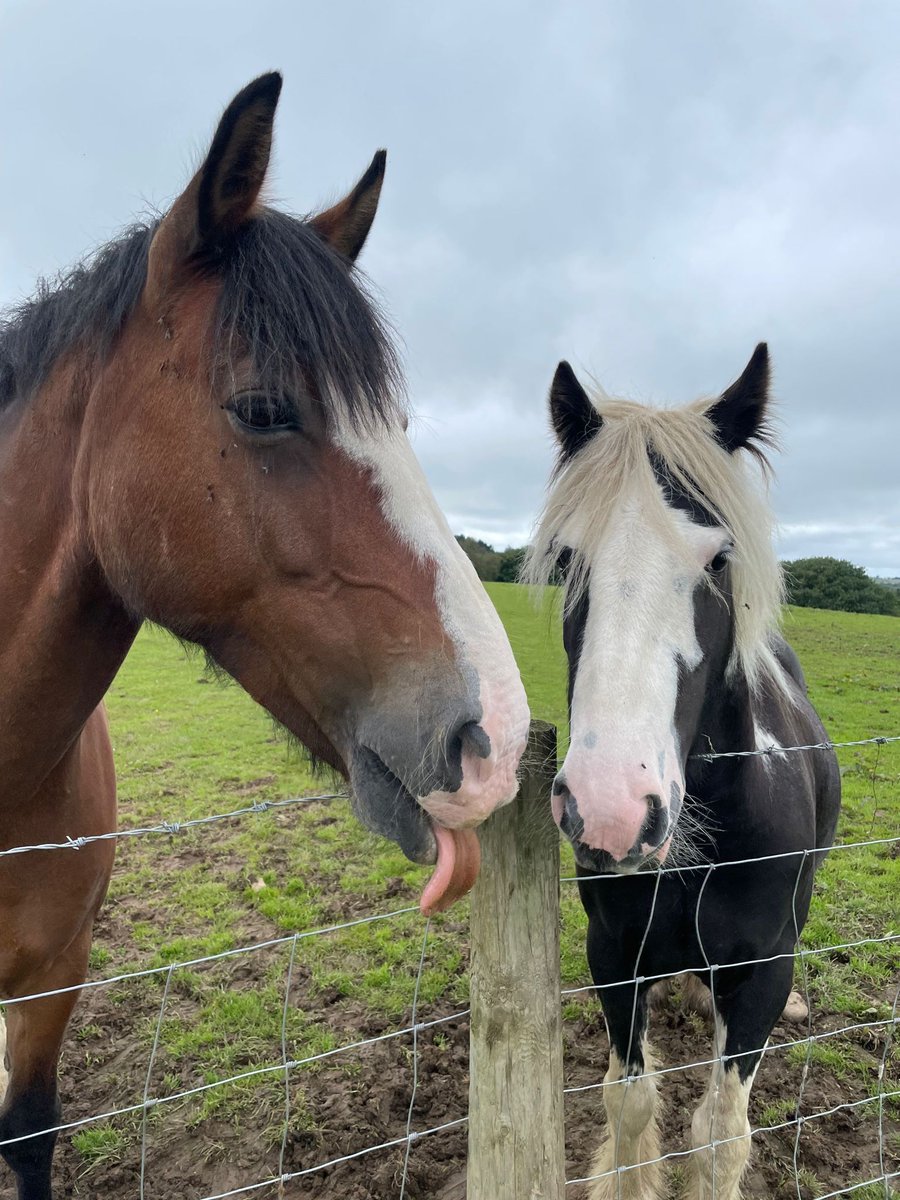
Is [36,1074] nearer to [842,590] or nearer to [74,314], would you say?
[74,314]

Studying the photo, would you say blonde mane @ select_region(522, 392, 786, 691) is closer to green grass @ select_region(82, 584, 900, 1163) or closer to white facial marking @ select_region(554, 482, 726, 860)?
white facial marking @ select_region(554, 482, 726, 860)

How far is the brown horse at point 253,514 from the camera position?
4.50ft

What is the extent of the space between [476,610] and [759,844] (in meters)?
1.84

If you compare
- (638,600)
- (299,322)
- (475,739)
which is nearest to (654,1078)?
(638,600)

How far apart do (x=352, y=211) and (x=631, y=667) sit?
1.46m

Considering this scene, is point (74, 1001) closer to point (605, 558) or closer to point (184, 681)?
point (605, 558)

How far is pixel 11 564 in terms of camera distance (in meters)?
1.73

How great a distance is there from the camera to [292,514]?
1468 millimetres

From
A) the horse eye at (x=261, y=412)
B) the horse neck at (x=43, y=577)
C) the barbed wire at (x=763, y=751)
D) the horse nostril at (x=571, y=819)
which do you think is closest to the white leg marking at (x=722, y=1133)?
the barbed wire at (x=763, y=751)

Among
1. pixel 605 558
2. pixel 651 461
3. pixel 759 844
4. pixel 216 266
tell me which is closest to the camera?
pixel 216 266

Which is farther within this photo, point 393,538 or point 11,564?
point 11,564

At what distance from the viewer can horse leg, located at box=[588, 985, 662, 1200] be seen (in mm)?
2727

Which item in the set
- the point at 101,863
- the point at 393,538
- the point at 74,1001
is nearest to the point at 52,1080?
the point at 74,1001

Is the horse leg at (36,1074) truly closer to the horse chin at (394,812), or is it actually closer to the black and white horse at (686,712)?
the horse chin at (394,812)
